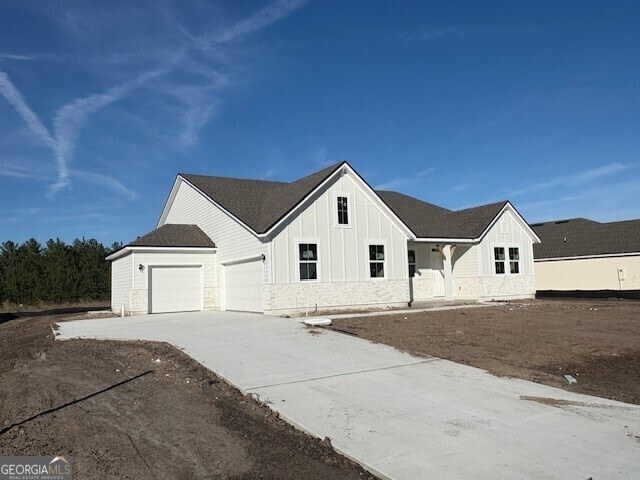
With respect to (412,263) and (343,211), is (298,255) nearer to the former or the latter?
(343,211)

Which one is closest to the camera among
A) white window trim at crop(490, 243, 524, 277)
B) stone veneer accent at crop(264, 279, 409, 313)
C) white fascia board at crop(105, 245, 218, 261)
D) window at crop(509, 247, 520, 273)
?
stone veneer accent at crop(264, 279, 409, 313)

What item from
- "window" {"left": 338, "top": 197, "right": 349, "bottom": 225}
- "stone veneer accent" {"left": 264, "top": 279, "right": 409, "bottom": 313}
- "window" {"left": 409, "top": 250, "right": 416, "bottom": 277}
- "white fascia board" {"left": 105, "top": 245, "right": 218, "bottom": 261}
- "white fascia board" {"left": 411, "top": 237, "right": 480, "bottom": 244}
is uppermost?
"window" {"left": 338, "top": 197, "right": 349, "bottom": 225}

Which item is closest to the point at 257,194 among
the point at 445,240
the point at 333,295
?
the point at 333,295

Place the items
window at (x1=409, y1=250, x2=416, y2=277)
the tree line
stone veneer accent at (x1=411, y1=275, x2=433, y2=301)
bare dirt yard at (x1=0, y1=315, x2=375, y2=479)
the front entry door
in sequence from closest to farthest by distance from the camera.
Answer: bare dirt yard at (x1=0, y1=315, x2=375, y2=479) < stone veneer accent at (x1=411, y1=275, x2=433, y2=301) < window at (x1=409, y1=250, x2=416, y2=277) < the front entry door < the tree line

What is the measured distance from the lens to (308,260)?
20.1 meters

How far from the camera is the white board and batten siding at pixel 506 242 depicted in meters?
26.4

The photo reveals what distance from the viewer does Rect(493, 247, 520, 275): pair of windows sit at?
88.2 feet

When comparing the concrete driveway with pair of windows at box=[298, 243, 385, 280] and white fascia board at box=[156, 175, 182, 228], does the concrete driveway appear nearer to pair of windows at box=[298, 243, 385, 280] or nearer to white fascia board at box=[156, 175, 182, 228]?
pair of windows at box=[298, 243, 385, 280]

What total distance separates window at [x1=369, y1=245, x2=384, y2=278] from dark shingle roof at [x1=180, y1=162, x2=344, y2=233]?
12.5 ft

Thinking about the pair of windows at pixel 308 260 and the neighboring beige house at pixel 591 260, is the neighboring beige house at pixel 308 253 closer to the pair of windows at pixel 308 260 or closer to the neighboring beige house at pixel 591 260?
the pair of windows at pixel 308 260

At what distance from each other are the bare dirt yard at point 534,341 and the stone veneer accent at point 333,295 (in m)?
2.86

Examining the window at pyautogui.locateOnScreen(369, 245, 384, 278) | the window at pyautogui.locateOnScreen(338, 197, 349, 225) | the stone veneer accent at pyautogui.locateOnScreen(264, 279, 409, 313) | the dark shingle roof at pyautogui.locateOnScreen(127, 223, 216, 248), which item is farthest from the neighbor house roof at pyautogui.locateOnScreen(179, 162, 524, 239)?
the stone veneer accent at pyautogui.locateOnScreen(264, 279, 409, 313)

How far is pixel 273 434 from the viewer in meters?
6.53

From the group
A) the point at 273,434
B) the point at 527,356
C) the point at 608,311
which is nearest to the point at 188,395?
the point at 273,434
